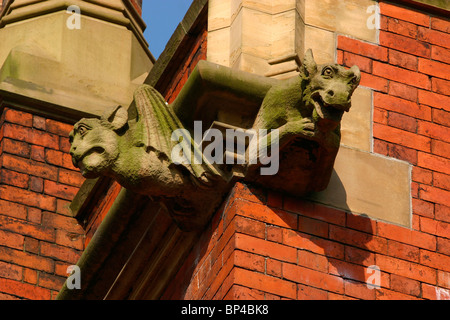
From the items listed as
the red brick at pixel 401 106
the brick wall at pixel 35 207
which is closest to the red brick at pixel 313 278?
the red brick at pixel 401 106

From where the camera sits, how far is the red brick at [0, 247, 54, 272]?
1085 centimetres

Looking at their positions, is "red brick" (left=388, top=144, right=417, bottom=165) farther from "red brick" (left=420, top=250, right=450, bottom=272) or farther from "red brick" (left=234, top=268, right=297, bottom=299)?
"red brick" (left=234, top=268, right=297, bottom=299)

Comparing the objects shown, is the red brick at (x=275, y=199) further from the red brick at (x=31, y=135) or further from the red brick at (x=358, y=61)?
the red brick at (x=31, y=135)

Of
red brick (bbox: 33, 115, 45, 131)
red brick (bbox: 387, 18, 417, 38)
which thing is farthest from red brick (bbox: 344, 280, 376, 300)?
red brick (bbox: 33, 115, 45, 131)

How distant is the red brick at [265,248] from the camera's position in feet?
25.0

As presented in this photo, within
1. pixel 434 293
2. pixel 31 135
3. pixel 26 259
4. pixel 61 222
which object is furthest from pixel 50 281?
pixel 434 293

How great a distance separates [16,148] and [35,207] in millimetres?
500

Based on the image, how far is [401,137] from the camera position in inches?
333

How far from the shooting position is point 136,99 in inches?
329

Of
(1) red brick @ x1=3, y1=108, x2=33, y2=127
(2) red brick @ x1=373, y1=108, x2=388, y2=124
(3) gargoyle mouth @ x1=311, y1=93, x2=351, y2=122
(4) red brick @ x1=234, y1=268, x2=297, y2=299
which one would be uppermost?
(1) red brick @ x1=3, y1=108, x2=33, y2=127

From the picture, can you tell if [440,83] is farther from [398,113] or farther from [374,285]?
[374,285]

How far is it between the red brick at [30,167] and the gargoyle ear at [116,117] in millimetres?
3182

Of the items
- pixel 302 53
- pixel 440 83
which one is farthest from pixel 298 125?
pixel 440 83

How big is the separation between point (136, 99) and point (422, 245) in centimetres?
169
